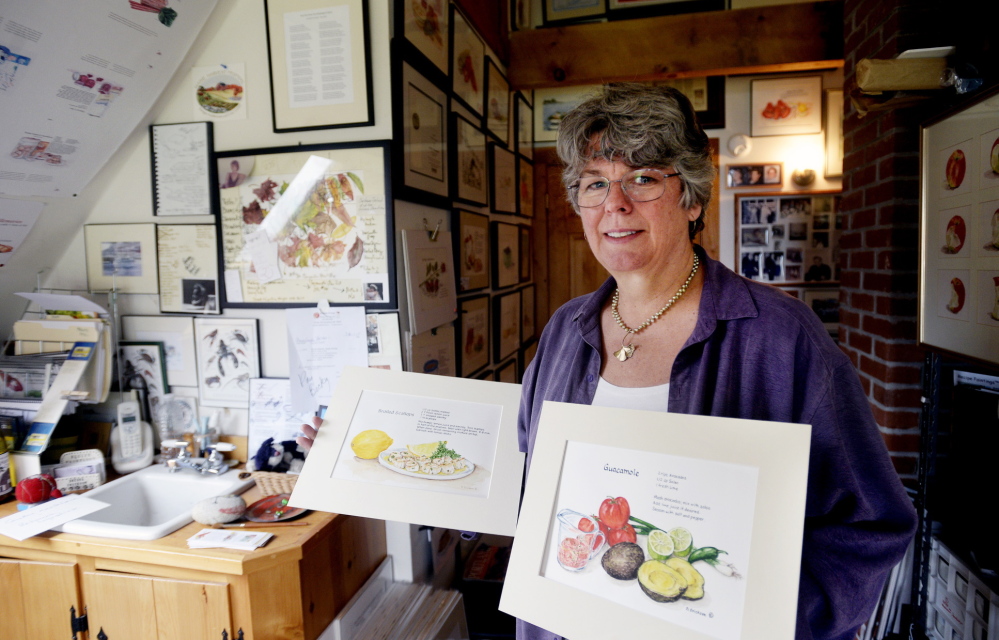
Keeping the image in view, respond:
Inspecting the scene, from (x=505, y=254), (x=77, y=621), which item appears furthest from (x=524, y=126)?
(x=77, y=621)

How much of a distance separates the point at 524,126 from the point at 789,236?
5.71 ft

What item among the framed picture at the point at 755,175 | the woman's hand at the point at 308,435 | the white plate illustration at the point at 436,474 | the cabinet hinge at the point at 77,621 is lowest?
the cabinet hinge at the point at 77,621

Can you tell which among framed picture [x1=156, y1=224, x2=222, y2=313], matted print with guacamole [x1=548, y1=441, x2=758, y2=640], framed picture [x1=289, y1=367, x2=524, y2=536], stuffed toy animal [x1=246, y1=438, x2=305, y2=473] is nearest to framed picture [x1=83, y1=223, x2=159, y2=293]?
framed picture [x1=156, y1=224, x2=222, y2=313]

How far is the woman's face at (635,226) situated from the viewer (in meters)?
0.97

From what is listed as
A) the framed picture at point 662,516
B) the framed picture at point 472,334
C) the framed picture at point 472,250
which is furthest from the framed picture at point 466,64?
the framed picture at point 662,516

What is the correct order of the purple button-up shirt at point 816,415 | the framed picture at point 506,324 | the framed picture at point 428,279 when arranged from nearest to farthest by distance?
1. the purple button-up shirt at point 816,415
2. the framed picture at point 428,279
3. the framed picture at point 506,324

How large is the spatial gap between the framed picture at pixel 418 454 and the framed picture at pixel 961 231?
111cm

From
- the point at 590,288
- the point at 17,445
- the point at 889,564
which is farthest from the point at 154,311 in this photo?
the point at 590,288

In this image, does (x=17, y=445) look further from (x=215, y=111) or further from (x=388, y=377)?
(x=388, y=377)

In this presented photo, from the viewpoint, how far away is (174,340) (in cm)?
201

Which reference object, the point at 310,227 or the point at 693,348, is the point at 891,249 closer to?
the point at 693,348

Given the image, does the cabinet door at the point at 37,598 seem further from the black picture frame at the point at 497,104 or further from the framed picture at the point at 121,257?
the black picture frame at the point at 497,104

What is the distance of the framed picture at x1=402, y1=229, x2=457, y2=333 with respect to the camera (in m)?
1.81

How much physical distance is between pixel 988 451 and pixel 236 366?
7.36 ft
